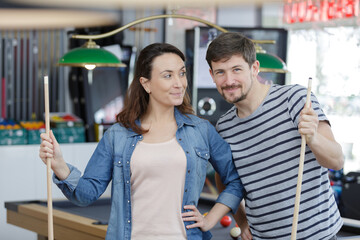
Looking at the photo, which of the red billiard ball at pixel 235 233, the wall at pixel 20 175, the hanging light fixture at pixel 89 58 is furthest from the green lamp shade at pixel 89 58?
the wall at pixel 20 175

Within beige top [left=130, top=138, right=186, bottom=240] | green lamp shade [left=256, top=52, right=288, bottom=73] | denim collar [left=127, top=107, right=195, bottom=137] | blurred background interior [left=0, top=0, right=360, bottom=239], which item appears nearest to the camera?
beige top [left=130, top=138, right=186, bottom=240]

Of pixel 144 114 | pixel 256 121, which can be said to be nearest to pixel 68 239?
pixel 144 114

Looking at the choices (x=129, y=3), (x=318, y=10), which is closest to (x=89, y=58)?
(x=318, y=10)

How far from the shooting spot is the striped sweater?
91.6 inches

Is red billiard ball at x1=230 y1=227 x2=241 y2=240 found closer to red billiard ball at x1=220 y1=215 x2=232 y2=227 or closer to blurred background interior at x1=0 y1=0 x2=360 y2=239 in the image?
red billiard ball at x1=220 y1=215 x2=232 y2=227

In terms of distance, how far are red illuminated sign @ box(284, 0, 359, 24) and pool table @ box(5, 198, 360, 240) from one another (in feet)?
8.37

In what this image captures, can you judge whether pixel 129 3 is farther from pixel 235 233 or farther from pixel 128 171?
pixel 128 171

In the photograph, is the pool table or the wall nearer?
the pool table

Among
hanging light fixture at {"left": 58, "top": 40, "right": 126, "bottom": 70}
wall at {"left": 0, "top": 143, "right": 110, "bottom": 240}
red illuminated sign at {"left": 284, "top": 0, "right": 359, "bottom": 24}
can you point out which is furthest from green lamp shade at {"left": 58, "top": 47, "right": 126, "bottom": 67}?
red illuminated sign at {"left": 284, "top": 0, "right": 359, "bottom": 24}

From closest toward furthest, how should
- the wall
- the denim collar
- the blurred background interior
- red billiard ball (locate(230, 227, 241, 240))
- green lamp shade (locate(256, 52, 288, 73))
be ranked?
the denim collar → red billiard ball (locate(230, 227, 241, 240)) → green lamp shade (locate(256, 52, 288, 73)) → the wall → the blurred background interior

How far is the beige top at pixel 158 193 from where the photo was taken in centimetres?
227

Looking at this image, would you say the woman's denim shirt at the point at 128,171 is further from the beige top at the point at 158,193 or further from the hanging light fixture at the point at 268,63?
the hanging light fixture at the point at 268,63

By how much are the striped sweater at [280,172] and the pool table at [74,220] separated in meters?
0.86

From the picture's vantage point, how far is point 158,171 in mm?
2266
